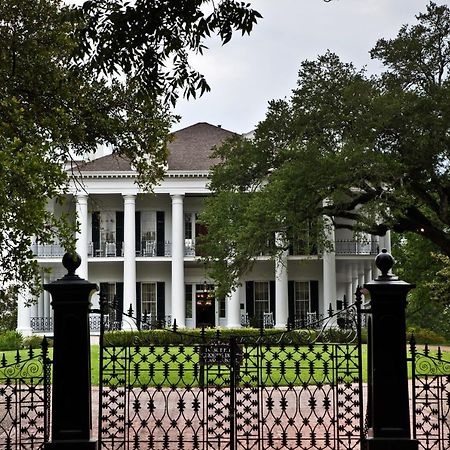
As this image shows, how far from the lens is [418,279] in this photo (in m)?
38.2

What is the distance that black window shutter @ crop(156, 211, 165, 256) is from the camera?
127 feet

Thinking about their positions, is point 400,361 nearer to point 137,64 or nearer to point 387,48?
point 137,64

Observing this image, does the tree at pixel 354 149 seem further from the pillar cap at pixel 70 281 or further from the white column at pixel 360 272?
the pillar cap at pixel 70 281

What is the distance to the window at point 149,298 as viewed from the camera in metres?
39.0

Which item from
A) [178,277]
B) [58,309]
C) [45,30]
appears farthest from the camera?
[178,277]

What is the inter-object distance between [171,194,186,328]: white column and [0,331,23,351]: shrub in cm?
818

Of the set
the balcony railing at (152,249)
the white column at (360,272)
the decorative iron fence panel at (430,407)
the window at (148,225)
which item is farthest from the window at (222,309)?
the decorative iron fence panel at (430,407)

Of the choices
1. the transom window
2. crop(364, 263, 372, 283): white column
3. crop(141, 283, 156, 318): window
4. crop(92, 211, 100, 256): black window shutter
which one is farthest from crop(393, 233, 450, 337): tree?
crop(92, 211, 100, 256): black window shutter

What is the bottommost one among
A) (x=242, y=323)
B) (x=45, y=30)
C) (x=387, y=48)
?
(x=242, y=323)

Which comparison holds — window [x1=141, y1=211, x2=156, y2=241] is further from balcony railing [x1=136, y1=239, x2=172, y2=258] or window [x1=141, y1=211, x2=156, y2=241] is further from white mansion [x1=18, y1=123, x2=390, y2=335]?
balcony railing [x1=136, y1=239, x2=172, y2=258]

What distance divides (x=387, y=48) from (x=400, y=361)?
18.1 metres

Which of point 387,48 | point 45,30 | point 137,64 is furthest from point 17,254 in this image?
point 387,48

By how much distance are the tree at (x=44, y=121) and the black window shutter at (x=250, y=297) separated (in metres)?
25.3

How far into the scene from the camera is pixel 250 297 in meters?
38.6
